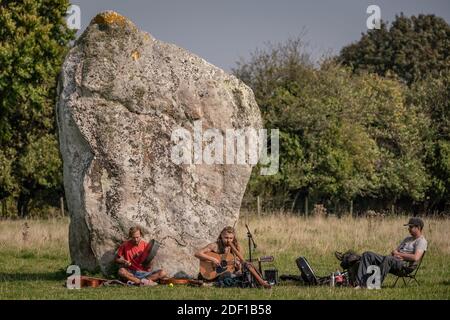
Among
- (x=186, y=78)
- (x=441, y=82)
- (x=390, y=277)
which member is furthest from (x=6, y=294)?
(x=441, y=82)

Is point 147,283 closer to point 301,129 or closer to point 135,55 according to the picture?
point 135,55

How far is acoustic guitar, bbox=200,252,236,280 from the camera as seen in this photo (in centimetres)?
1554

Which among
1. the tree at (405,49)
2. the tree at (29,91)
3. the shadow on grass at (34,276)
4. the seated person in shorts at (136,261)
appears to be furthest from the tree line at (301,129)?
the seated person in shorts at (136,261)

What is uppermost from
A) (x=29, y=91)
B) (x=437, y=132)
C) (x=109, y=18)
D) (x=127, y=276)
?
(x=109, y=18)

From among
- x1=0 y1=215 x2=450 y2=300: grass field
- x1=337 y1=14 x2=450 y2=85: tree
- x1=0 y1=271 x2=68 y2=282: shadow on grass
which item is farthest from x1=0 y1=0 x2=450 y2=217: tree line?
x1=0 y1=271 x2=68 y2=282: shadow on grass

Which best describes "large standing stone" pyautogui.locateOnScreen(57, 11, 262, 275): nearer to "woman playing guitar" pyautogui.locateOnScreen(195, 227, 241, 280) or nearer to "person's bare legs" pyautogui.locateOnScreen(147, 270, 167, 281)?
"person's bare legs" pyautogui.locateOnScreen(147, 270, 167, 281)

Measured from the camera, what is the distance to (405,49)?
5859 cm

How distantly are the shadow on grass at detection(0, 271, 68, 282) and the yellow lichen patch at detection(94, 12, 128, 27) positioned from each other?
4923 millimetres

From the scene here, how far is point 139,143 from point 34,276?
134 inches

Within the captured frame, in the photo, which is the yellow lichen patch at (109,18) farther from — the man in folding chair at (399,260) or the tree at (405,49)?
the tree at (405,49)

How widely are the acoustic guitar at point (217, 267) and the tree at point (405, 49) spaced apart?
139 feet

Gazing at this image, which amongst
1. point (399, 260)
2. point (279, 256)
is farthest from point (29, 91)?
point (399, 260)

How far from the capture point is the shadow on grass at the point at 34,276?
16.7m

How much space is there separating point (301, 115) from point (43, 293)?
2277cm
